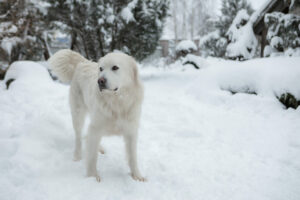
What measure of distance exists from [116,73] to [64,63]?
4.56 ft

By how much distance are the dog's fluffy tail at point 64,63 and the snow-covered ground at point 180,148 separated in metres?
0.84

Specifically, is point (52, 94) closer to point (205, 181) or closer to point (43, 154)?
point (43, 154)

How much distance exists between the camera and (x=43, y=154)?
2.55 m

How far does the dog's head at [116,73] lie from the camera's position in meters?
2.13

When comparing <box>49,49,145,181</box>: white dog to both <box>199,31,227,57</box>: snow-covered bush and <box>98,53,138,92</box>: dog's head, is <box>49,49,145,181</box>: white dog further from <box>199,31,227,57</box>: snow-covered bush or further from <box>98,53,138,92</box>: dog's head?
<box>199,31,227,57</box>: snow-covered bush

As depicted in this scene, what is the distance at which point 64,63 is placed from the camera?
3223 millimetres

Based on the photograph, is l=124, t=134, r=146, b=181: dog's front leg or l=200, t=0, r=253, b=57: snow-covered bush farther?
l=200, t=0, r=253, b=57: snow-covered bush

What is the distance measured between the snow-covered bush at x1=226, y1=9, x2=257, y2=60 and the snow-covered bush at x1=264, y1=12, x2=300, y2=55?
2.78 m

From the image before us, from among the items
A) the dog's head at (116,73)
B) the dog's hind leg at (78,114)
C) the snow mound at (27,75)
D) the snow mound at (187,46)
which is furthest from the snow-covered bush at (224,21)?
the dog's head at (116,73)

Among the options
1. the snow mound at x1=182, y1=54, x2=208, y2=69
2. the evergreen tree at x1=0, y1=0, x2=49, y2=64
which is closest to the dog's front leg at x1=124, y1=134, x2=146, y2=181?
the evergreen tree at x1=0, y1=0, x2=49, y2=64

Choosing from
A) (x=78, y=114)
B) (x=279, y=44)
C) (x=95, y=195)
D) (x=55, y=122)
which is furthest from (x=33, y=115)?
(x=279, y=44)

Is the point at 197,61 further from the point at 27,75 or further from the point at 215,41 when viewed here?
the point at 27,75

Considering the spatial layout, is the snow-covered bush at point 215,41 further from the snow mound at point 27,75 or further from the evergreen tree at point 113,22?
the snow mound at point 27,75

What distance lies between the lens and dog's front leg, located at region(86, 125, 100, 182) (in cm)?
232
